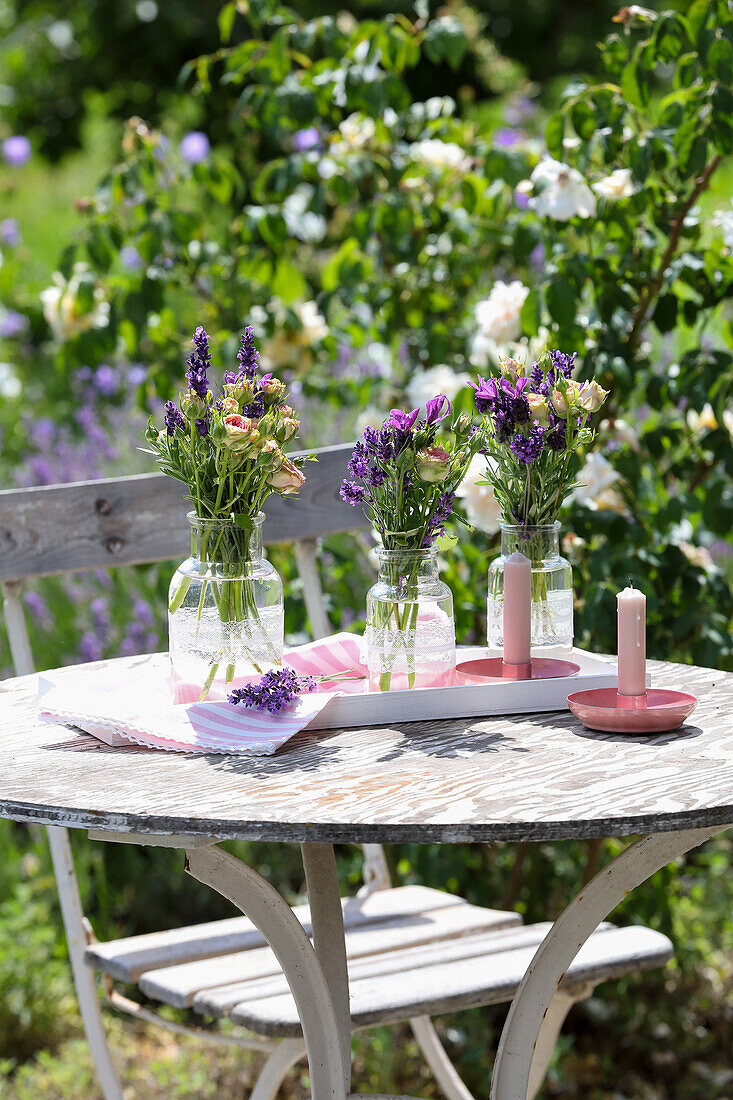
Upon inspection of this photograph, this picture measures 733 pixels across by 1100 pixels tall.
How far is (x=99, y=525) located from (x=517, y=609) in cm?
85

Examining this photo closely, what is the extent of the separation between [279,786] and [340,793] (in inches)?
2.6

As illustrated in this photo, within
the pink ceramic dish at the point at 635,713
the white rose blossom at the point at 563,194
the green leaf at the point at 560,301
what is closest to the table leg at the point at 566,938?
the pink ceramic dish at the point at 635,713

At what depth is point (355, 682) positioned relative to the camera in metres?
1.62

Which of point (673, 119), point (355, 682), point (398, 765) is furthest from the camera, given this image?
point (673, 119)

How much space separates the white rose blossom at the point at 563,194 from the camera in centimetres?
220

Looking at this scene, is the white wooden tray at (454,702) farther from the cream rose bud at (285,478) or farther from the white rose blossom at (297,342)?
the white rose blossom at (297,342)

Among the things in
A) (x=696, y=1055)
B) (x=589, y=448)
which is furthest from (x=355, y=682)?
(x=696, y=1055)

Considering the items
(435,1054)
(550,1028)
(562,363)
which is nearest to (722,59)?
(562,363)

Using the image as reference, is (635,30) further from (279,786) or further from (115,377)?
(115,377)

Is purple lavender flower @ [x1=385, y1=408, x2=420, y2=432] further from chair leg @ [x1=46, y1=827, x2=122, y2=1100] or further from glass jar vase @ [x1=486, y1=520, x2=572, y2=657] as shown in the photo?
chair leg @ [x1=46, y1=827, x2=122, y2=1100]

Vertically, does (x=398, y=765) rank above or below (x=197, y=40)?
below

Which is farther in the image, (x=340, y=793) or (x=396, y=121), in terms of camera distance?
(x=396, y=121)

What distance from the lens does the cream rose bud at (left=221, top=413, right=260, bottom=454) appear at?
1.40m

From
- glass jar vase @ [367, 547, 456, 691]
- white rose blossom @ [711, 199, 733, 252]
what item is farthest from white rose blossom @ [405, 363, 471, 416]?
glass jar vase @ [367, 547, 456, 691]
